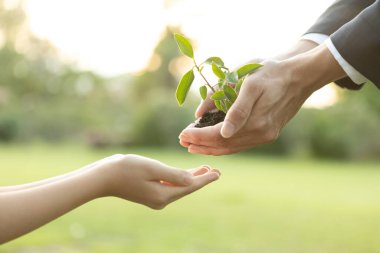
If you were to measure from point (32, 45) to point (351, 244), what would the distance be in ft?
77.6

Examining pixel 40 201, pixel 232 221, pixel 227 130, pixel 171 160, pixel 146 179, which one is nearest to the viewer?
pixel 40 201

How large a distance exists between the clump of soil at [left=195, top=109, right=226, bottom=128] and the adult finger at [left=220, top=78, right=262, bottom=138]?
27 centimetres

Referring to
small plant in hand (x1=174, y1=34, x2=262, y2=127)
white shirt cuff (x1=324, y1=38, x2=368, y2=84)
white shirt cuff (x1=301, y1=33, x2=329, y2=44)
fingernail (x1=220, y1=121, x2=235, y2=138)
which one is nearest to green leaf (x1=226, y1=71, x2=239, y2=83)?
small plant in hand (x1=174, y1=34, x2=262, y2=127)

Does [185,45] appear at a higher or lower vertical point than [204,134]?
higher

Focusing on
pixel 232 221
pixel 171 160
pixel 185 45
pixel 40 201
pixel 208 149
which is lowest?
pixel 171 160

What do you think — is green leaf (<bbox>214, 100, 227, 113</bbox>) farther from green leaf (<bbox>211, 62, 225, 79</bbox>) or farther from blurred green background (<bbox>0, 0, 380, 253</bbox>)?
blurred green background (<bbox>0, 0, 380, 253</bbox>)

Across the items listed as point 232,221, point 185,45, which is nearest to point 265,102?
point 185,45

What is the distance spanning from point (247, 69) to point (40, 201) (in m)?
0.90

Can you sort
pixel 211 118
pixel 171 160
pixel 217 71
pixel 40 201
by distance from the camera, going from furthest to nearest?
pixel 171 160 → pixel 211 118 → pixel 217 71 → pixel 40 201

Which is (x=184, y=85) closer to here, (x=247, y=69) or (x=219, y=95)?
(x=219, y=95)

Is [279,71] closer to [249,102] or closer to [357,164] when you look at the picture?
[249,102]

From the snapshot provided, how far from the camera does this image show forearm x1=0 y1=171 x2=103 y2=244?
1.73 meters

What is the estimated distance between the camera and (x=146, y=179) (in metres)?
1.87

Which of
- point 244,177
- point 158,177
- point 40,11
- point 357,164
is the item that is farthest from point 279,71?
point 40,11
